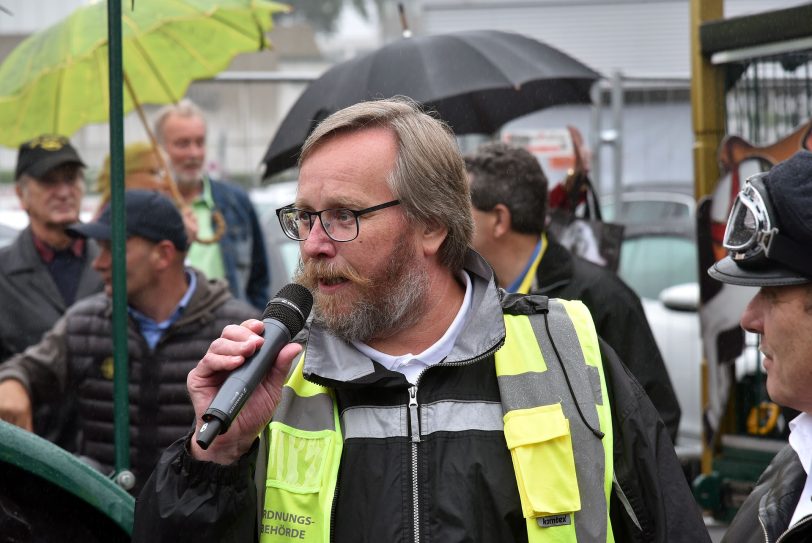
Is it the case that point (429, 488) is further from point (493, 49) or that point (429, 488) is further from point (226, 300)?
point (493, 49)

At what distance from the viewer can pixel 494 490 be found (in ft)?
8.51

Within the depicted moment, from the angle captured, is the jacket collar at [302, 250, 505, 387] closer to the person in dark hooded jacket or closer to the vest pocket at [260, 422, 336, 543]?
the vest pocket at [260, 422, 336, 543]

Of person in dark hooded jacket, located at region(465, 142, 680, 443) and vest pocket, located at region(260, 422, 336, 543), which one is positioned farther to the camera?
person in dark hooded jacket, located at region(465, 142, 680, 443)

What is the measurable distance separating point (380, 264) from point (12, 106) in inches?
155

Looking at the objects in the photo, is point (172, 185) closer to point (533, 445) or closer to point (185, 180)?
point (185, 180)

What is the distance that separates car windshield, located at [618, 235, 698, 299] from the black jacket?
4.58 meters

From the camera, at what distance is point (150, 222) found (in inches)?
194

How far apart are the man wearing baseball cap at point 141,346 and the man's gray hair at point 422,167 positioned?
1986mm

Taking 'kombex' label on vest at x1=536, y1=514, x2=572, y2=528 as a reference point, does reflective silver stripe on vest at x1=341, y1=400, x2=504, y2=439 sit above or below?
above

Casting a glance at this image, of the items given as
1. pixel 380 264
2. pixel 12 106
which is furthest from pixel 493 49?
pixel 380 264

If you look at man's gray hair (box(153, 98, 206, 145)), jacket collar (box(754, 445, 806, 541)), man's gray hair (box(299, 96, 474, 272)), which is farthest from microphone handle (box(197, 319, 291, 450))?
man's gray hair (box(153, 98, 206, 145))

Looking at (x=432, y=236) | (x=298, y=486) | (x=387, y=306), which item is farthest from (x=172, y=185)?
(x=298, y=486)

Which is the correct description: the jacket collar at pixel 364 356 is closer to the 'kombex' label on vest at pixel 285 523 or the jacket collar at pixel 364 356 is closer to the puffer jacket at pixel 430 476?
the puffer jacket at pixel 430 476

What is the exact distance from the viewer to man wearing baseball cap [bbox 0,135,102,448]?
5.60m
